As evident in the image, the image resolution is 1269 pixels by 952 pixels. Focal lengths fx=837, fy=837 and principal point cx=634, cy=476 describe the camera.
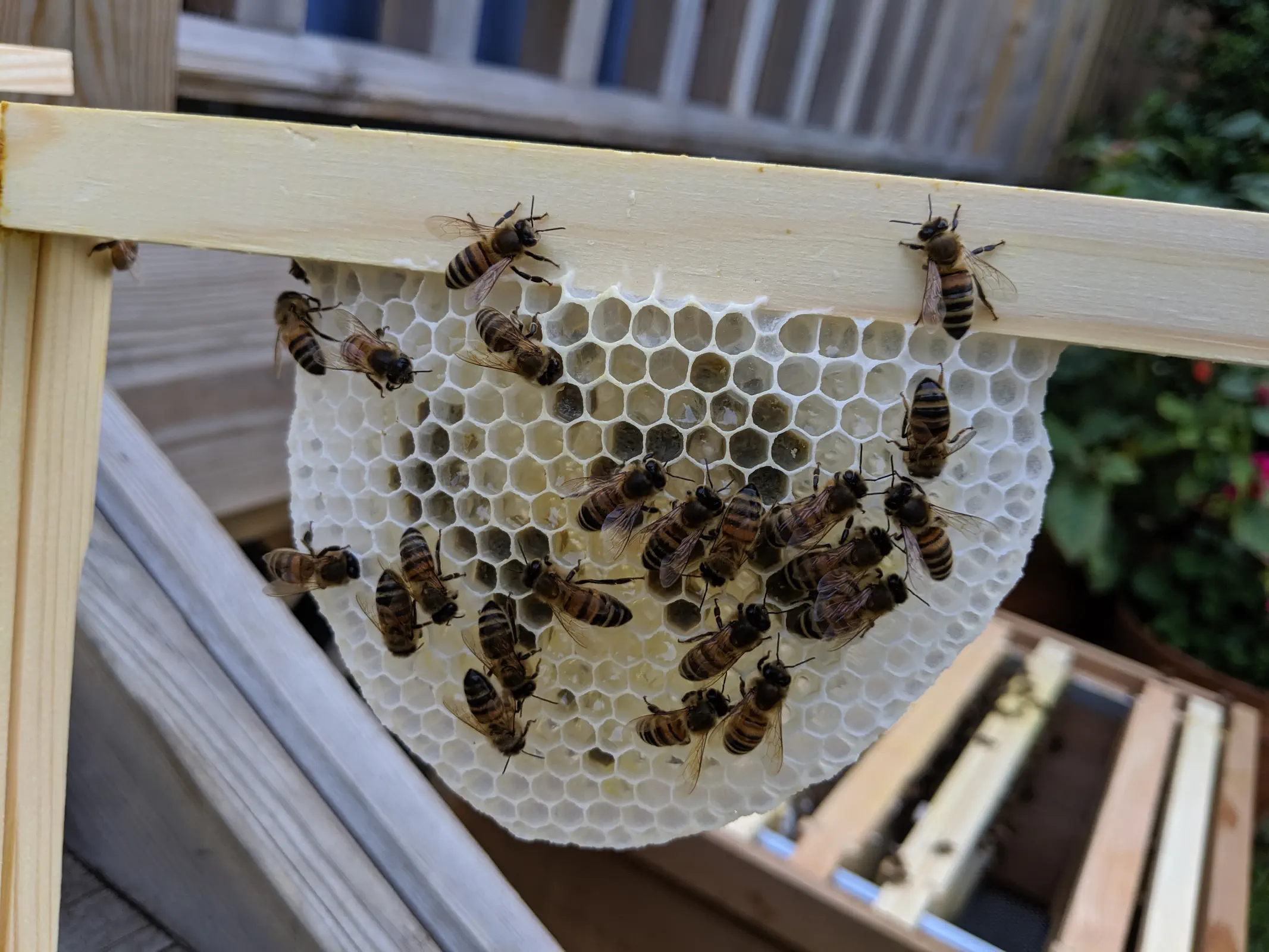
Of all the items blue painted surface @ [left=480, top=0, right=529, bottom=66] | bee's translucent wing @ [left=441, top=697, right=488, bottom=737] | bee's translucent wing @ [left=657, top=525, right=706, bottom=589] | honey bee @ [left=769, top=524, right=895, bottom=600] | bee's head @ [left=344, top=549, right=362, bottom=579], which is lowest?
bee's translucent wing @ [left=441, top=697, right=488, bottom=737]

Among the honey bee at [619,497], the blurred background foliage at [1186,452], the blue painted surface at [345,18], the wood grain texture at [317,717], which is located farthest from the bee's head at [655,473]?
the blurred background foliage at [1186,452]

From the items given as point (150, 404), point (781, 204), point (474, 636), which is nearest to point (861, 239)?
point (781, 204)

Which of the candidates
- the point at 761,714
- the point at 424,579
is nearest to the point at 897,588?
the point at 761,714

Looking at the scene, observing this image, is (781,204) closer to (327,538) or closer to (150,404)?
(327,538)

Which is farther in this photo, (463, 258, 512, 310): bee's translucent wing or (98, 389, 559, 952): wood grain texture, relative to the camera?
(98, 389, 559, 952): wood grain texture

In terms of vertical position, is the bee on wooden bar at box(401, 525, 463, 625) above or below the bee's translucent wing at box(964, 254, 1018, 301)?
below

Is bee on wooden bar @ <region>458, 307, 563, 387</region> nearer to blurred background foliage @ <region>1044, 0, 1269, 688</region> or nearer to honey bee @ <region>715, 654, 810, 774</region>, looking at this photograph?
honey bee @ <region>715, 654, 810, 774</region>

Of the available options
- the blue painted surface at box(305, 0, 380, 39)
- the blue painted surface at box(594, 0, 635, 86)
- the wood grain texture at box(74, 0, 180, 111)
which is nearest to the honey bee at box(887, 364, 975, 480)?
the wood grain texture at box(74, 0, 180, 111)
